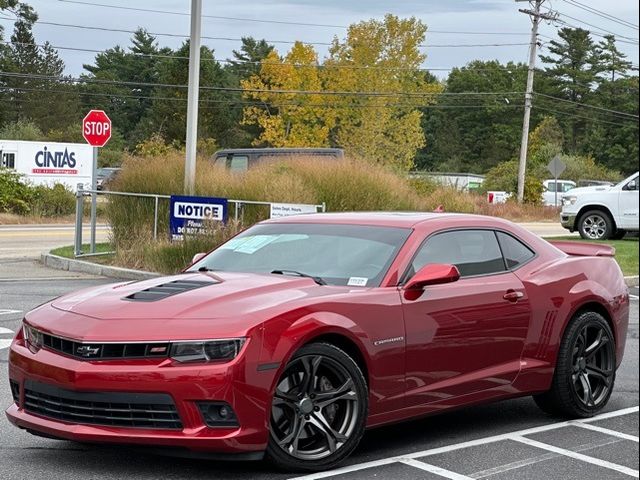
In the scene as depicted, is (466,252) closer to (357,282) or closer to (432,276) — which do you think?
(432,276)

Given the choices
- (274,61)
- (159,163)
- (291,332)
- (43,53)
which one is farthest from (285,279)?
(274,61)

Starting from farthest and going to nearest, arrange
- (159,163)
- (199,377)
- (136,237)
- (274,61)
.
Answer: (274,61) → (159,163) → (136,237) → (199,377)

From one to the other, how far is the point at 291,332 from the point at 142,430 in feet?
2.76

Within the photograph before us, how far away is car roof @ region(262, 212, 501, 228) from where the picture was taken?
21.5 ft

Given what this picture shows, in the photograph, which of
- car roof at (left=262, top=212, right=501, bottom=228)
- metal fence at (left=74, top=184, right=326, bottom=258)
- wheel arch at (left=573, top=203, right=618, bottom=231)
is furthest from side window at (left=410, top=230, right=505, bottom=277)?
wheel arch at (left=573, top=203, right=618, bottom=231)

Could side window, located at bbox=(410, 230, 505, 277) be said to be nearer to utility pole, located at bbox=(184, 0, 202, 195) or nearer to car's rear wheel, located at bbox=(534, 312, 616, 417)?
car's rear wheel, located at bbox=(534, 312, 616, 417)

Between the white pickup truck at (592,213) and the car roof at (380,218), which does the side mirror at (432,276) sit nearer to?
the car roof at (380,218)

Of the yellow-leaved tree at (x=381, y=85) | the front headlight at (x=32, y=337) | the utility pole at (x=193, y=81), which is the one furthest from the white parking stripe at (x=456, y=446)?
the yellow-leaved tree at (x=381, y=85)

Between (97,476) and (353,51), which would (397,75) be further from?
(97,476)

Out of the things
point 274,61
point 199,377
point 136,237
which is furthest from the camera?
point 274,61

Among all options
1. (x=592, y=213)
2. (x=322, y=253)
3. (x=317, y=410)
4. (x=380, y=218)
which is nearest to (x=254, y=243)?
(x=322, y=253)

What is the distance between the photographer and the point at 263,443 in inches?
206

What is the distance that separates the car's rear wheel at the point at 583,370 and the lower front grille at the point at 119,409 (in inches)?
104

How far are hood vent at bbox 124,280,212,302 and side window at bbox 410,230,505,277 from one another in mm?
1309
